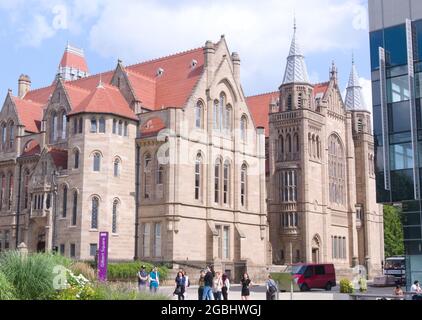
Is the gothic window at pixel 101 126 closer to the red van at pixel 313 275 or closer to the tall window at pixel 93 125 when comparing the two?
the tall window at pixel 93 125

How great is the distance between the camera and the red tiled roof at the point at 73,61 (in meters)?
106

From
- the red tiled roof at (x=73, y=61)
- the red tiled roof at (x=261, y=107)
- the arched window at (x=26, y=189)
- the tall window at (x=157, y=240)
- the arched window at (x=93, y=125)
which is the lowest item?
the tall window at (x=157, y=240)

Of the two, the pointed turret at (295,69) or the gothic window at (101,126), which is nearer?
the gothic window at (101,126)

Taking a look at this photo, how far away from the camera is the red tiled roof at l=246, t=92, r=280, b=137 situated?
7278 cm

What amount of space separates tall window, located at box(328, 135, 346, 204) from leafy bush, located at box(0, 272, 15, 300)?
58040 mm

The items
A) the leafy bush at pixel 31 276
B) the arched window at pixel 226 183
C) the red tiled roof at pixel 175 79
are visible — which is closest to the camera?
the leafy bush at pixel 31 276

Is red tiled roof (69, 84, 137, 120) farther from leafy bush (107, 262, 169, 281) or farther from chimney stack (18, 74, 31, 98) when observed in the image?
chimney stack (18, 74, 31, 98)

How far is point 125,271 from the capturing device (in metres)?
43.0

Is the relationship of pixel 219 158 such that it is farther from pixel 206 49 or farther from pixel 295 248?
pixel 295 248

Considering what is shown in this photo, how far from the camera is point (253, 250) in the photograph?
56.1m

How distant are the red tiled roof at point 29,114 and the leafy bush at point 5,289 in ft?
144

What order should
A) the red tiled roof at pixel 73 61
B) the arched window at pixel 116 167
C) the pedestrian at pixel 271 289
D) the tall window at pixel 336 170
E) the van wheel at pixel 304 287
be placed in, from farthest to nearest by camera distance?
the red tiled roof at pixel 73 61 → the tall window at pixel 336 170 → the arched window at pixel 116 167 → the van wheel at pixel 304 287 → the pedestrian at pixel 271 289

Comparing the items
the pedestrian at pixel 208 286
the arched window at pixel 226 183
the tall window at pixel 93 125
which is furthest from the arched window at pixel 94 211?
the pedestrian at pixel 208 286
